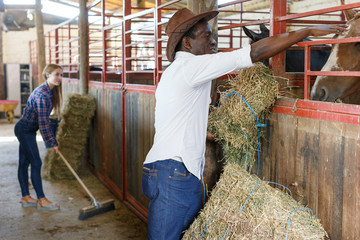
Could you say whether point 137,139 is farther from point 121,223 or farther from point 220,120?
point 220,120

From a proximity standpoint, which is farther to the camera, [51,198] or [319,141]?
[51,198]

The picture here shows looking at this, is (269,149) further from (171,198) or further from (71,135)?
(71,135)

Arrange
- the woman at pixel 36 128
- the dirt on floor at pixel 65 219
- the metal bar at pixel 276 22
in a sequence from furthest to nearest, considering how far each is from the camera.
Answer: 1. the woman at pixel 36 128
2. the dirt on floor at pixel 65 219
3. the metal bar at pixel 276 22

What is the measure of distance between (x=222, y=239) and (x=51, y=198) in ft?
13.3

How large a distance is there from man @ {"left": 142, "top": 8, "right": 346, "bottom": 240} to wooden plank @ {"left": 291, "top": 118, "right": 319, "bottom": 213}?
1.83 ft

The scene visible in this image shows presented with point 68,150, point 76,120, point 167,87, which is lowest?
point 68,150

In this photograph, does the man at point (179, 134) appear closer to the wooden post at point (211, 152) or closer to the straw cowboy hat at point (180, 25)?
the straw cowboy hat at point (180, 25)

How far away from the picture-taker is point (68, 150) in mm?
6910

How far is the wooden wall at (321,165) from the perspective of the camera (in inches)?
83.2

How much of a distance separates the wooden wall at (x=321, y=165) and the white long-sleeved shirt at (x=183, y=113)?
56 centimetres

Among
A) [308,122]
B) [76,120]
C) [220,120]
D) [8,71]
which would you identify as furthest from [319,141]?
[8,71]

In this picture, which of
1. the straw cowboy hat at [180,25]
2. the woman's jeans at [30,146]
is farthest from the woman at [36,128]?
the straw cowboy hat at [180,25]

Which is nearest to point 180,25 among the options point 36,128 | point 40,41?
point 36,128

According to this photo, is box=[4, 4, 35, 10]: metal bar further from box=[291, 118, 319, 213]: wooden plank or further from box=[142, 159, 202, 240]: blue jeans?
box=[291, 118, 319, 213]: wooden plank
